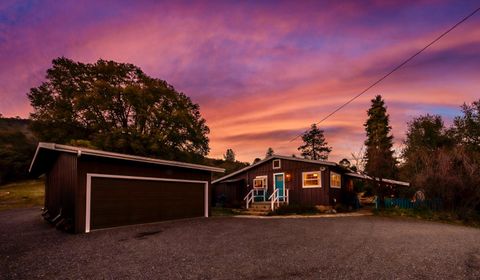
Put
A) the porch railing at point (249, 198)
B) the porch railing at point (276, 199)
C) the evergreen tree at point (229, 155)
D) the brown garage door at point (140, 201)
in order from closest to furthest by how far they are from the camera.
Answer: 1. the brown garage door at point (140, 201)
2. the porch railing at point (276, 199)
3. the porch railing at point (249, 198)
4. the evergreen tree at point (229, 155)

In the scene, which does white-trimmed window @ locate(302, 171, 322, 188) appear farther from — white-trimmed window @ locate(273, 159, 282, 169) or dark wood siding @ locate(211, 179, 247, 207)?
dark wood siding @ locate(211, 179, 247, 207)

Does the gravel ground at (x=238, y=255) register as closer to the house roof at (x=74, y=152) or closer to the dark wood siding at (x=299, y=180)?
the house roof at (x=74, y=152)

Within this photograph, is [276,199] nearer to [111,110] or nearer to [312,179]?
[312,179]

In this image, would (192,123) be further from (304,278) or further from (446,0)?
(304,278)

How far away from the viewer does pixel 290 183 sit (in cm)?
2162

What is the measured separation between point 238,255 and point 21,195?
32586mm

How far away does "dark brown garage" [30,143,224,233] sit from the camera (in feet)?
35.0

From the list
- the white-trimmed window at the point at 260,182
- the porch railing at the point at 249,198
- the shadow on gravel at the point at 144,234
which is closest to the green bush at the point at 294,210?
the porch railing at the point at 249,198

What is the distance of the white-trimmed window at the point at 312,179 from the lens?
2025 cm

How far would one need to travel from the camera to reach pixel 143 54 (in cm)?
1705

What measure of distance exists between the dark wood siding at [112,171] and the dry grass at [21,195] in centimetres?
1862

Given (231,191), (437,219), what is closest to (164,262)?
(437,219)

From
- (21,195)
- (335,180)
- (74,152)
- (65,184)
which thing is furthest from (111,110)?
(335,180)

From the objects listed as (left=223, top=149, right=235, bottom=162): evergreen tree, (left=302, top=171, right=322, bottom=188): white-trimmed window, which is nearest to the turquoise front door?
(left=302, top=171, right=322, bottom=188): white-trimmed window
